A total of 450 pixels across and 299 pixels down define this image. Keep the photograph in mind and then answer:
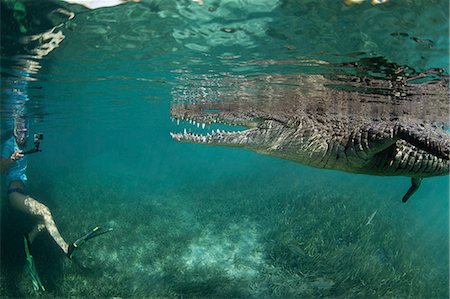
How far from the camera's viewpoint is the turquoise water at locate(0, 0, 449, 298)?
6.25 m

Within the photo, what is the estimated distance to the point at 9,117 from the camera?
21.3 m

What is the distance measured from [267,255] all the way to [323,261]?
186cm

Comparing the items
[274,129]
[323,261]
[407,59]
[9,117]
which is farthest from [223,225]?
[9,117]

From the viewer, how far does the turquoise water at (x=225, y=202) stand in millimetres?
6246

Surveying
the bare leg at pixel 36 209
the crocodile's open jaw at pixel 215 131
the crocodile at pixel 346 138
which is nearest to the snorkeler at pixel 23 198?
the bare leg at pixel 36 209

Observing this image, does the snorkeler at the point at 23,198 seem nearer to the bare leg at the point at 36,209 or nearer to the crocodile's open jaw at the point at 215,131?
the bare leg at the point at 36,209

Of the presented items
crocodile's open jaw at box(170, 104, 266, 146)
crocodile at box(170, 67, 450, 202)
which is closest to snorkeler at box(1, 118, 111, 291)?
crocodile's open jaw at box(170, 104, 266, 146)

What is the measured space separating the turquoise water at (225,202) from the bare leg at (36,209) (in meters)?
1.24

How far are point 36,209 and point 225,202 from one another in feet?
31.5

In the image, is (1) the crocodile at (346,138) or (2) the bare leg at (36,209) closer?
(1) the crocodile at (346,138)

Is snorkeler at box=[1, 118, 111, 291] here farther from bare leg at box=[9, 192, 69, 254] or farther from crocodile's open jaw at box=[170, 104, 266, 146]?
crocodile's open jaw at box=[170, 104, 266, 146]

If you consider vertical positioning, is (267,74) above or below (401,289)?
above

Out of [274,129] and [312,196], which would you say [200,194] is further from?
[274,129]

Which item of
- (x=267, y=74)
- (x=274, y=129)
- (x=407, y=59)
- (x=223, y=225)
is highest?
(x=407, y=59)
